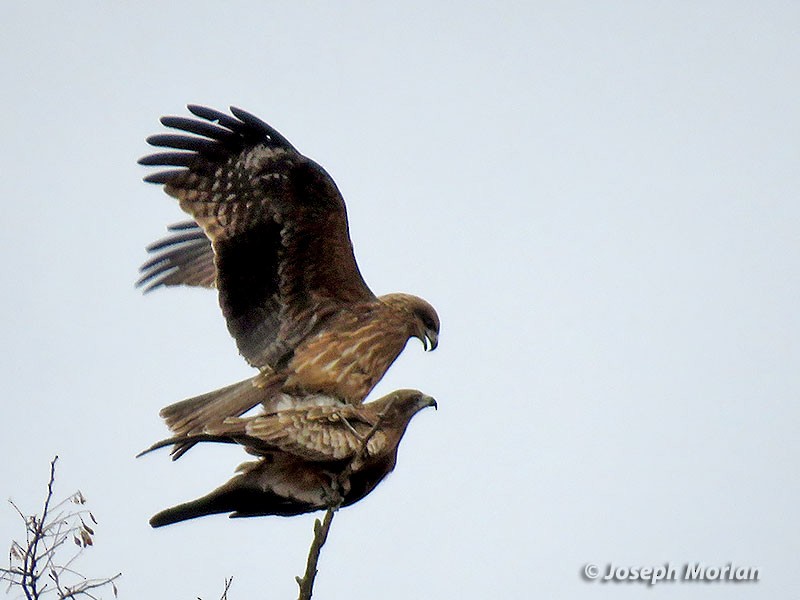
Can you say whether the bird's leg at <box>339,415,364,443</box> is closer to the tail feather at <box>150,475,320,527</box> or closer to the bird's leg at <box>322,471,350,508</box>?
the bird's leg at <box>322,471,350,508</box>

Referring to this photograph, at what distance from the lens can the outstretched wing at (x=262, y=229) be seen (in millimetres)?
6504

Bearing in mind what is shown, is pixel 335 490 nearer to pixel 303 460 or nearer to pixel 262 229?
pixel 303 460

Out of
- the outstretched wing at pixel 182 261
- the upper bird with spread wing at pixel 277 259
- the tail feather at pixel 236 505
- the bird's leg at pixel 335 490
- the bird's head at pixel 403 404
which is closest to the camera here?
the tail feather at pixel 236 505

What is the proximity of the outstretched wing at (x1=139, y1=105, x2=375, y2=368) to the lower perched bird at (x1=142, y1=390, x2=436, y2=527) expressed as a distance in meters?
1.14

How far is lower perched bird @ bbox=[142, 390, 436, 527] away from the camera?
5.20 meters

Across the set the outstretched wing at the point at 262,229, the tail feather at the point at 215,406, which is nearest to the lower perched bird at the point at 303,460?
the tail feather at the point at 215,406

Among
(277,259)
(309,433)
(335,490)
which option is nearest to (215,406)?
(277,259)

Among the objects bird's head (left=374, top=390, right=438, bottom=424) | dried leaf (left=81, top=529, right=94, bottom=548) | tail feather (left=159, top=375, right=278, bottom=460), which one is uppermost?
bird's head (left=374, top=390, right=438, bottom=424)

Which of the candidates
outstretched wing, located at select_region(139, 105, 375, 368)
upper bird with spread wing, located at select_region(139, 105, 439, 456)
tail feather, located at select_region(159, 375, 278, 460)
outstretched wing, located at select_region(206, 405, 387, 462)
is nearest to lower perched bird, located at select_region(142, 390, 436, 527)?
outstretched wing, located at select_region(206, 405, 387, 462)

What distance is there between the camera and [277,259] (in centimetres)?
660

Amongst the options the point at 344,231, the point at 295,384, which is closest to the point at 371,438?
the point at 295,384

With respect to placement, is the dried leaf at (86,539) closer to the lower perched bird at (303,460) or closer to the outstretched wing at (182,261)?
the lower perched bird at (303,460)

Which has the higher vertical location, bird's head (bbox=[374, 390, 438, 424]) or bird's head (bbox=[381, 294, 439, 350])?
bird's head (bbox=[381, 294, 439, 350])

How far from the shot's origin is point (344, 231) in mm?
6484
